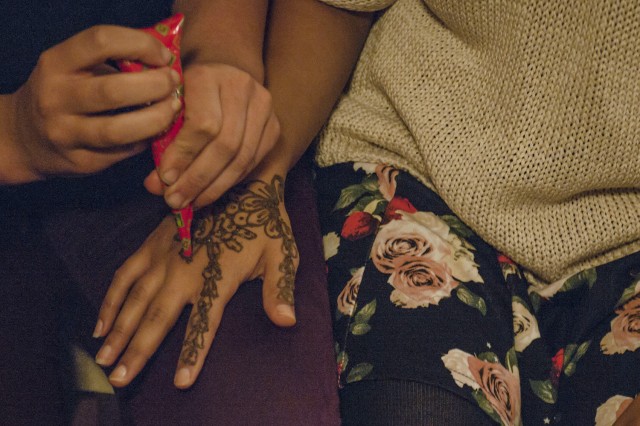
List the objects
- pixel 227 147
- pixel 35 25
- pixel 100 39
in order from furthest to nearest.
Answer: pixel 35 25
pixel 227 147
pixel 100 39

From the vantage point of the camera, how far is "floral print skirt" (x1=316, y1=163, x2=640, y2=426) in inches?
25.4

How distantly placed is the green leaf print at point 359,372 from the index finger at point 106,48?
37cm

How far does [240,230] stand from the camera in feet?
2.33

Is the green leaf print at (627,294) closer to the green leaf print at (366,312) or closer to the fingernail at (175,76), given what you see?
the green leaf print at (366,312)

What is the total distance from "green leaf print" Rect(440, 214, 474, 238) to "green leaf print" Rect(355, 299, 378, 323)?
15 cm

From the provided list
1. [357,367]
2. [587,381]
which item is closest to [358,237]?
[357,367]

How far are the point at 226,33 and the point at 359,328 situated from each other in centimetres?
39

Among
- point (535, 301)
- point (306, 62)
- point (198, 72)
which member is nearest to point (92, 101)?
point (198, 72)

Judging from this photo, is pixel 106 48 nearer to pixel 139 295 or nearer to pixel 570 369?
pixel 139 295

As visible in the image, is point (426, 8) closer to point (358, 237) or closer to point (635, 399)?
point (358, 237)

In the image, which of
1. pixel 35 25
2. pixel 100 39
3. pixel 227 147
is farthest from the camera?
pixel 35 25

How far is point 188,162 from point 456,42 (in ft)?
1.21

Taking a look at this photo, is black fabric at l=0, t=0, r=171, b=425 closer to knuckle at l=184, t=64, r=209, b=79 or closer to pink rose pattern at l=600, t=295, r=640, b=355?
knuckle at l=184, t=64, r=209, b=79

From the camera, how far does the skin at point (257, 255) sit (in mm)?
641
